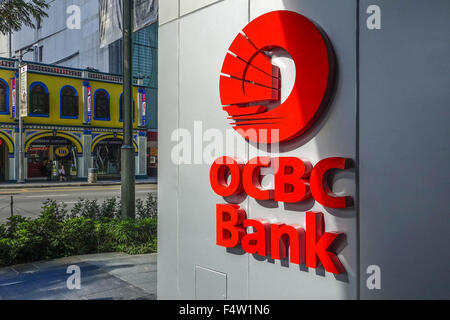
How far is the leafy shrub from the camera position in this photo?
23.1ft

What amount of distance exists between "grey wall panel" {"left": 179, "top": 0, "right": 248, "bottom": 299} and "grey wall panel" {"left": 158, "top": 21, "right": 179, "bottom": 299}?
11 centimetres

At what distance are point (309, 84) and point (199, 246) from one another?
6.03ft

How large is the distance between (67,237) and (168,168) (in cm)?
434

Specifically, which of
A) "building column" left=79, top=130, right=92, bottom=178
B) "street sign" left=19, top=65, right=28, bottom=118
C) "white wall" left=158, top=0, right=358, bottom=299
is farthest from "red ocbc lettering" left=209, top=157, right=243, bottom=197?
"building column" left=79, top=130, right=92, bottom=178

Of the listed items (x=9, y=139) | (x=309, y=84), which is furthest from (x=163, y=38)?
(x=9, y=139)

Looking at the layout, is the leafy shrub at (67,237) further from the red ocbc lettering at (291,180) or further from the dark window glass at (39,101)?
the dark window glass at (39,101)

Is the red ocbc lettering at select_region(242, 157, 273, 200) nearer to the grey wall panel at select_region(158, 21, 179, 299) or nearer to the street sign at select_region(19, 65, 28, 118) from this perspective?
the grey wall panel at select_region(158, 21, 179, 299)

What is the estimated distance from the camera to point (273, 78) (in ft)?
10.1

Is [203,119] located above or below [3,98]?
below

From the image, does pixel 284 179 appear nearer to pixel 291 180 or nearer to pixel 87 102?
pixel 291 180

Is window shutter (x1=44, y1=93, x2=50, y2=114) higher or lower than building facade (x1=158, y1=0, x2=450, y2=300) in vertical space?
higher

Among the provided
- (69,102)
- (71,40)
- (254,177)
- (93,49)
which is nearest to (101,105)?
(69,102)

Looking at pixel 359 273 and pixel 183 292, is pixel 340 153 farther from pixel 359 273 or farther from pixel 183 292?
pixel 183 292
